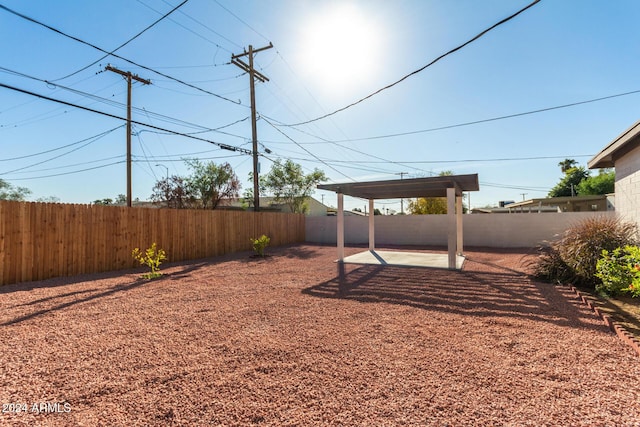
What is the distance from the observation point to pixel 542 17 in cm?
557

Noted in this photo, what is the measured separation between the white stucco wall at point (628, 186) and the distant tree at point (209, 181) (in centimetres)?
2014

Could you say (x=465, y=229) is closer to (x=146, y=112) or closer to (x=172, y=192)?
(x=146, y=112)

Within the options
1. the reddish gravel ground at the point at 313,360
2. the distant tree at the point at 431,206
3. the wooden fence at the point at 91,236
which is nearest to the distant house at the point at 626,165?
the reddish gravel ground at the point at 313,360

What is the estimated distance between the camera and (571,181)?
34.0 m

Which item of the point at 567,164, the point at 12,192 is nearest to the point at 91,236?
the point at 12,192

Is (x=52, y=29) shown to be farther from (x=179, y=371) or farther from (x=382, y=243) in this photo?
(x=382, y=243)

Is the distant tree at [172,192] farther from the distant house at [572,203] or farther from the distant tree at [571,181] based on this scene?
the distant tree at [571,181]

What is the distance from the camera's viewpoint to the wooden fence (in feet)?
19.8

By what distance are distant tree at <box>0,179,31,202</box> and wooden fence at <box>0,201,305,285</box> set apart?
26.3m

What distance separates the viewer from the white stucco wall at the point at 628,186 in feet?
19.5

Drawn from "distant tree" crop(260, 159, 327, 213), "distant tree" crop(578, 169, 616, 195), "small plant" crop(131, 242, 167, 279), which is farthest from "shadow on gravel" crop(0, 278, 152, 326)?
"distant tree" crop(578, 169, 616, 195)

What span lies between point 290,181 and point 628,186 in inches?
683

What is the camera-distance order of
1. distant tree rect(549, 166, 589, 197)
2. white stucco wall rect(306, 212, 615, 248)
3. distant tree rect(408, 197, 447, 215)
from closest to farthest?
white stucco wall rect(306, 212, 615, 248) → distant tree rect(408, 197, 447, 215) → distant tree rect(549, 166, 589, 197)

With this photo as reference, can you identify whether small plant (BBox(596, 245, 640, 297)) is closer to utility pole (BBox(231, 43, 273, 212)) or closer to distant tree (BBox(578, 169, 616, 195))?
utility pole (BBox(231, 43, 273, 212))
